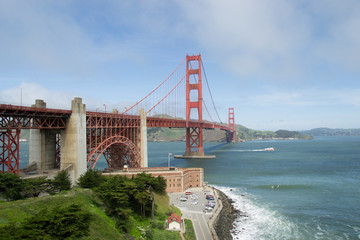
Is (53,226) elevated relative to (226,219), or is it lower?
elevated

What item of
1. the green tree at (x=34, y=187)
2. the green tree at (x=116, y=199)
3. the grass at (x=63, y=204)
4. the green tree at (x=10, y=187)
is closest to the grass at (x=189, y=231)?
the green tree at (x=116, y=199)

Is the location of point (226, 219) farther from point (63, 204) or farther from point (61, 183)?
point (63, 204)

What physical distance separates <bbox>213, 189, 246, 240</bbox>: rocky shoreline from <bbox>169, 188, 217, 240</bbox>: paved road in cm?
139

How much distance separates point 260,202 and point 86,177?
27.5 metres

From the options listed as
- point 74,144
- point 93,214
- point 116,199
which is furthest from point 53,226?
point 74,144

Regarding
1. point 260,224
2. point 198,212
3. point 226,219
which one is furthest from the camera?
point 198,212

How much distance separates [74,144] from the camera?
38188 mm

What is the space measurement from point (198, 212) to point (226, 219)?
143 inches

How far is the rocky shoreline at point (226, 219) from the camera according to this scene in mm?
32178

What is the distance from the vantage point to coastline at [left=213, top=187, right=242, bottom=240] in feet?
106

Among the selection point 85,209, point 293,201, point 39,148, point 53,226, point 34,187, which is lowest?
point 293,201

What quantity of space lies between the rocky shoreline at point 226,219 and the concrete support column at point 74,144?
739 inches

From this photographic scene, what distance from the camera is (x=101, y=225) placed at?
23.1m

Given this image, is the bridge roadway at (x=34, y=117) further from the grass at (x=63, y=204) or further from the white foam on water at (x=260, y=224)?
the white foam on water at (x=260, y=224)
